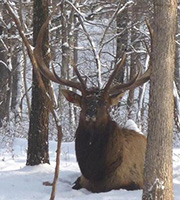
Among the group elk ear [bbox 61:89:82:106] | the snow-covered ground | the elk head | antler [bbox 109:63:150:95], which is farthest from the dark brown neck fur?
antler [bbox 109:63:150:95]

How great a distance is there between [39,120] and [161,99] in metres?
3.61

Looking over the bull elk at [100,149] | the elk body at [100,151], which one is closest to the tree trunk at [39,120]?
the bull elk at [100,149]

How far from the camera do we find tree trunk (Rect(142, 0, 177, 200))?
4863mm

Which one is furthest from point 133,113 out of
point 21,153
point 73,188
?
point 73,188

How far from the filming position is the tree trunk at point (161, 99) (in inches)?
191

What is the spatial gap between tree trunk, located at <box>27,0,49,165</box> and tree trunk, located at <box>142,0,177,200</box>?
345 cm

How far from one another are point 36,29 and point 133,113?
7948mm

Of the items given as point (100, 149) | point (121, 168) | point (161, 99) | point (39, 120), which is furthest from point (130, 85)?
point (161, 99)

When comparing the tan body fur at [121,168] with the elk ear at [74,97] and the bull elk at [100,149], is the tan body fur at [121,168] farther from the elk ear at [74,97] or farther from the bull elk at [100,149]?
the elk ear at [74,97]

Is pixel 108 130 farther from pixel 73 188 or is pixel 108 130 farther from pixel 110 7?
pixel 110 7

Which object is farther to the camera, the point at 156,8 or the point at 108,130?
the point at 108,130

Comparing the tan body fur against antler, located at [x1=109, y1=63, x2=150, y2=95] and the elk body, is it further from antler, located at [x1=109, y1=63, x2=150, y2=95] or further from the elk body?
antler, located at [x1=109, y1=63, x2=150, y2=95]

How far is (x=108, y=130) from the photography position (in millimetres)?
7102

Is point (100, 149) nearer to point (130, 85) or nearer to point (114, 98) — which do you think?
point (114, 98)
